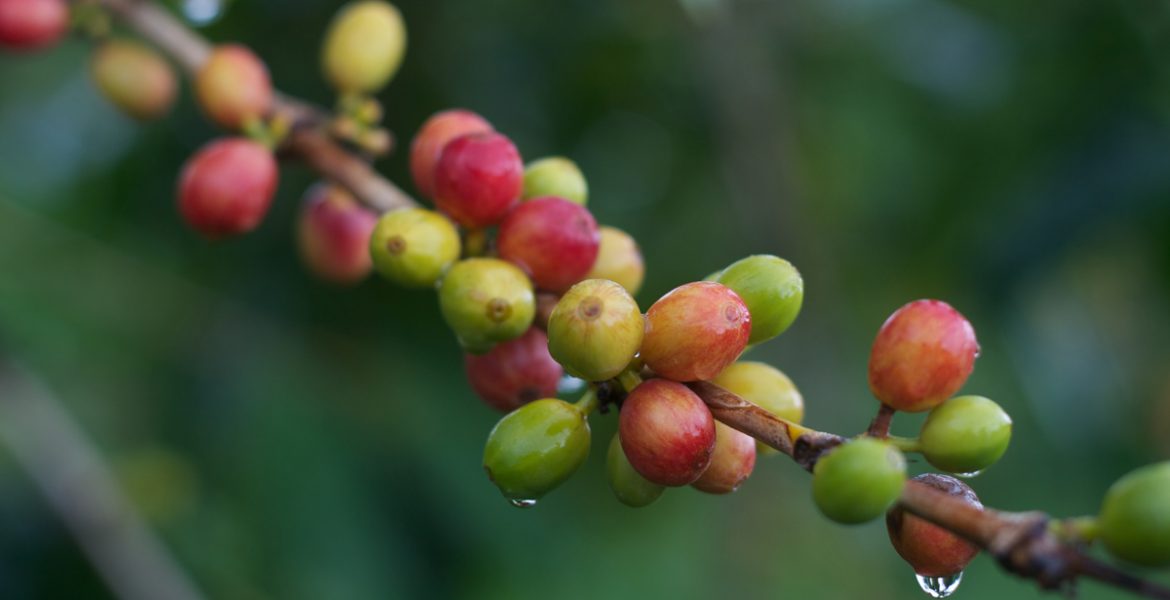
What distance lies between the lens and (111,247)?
2.73m

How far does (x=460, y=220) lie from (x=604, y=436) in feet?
5.41

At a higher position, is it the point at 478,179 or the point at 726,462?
the point at 478,179

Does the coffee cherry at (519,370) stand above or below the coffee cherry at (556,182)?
below

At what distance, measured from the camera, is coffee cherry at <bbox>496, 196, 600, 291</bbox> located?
3.92 ft

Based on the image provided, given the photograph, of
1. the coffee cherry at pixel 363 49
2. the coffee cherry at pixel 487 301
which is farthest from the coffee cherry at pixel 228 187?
the coffee cherry at pixel 487 301

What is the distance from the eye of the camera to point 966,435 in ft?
3.18

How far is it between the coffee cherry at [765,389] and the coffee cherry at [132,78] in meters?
1.20

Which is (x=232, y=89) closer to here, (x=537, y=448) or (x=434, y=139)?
(x=434, y=139)

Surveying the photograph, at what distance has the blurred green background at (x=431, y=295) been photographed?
8.34ft

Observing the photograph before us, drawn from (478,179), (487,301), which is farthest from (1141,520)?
(478,179)

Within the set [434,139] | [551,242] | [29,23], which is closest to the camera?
[551,242]

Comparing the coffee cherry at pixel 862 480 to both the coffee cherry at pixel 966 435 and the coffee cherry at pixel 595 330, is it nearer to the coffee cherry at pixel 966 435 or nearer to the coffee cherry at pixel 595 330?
the coffee cherry at pixel 966 435

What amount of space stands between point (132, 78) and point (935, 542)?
1.51 metres

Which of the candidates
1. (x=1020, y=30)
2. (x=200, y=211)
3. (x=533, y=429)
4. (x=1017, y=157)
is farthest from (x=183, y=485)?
(x=1020, y=30)
